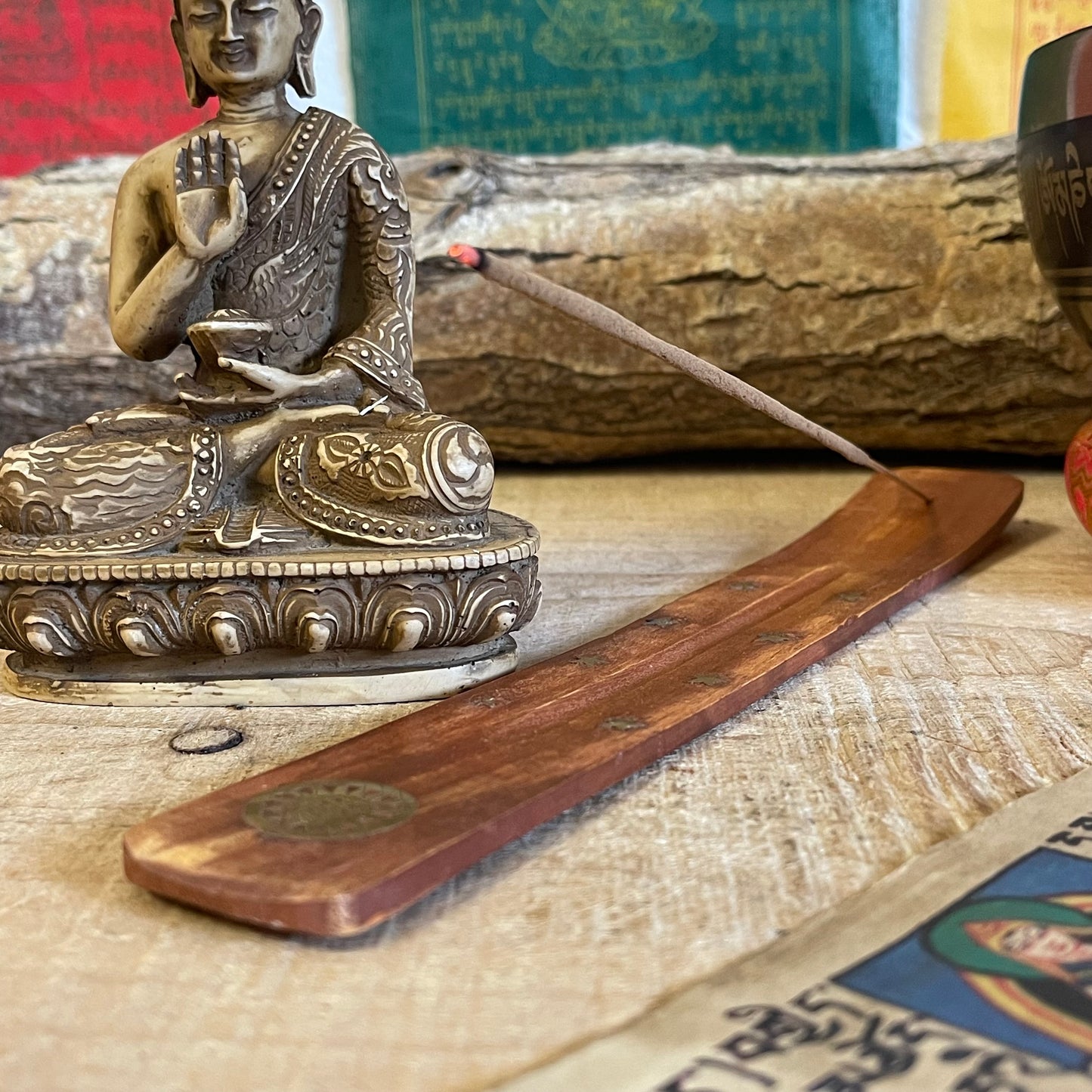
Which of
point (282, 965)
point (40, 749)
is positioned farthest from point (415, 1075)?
point (40, 749)

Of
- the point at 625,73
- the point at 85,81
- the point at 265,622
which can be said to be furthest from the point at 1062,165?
the point at 85,81

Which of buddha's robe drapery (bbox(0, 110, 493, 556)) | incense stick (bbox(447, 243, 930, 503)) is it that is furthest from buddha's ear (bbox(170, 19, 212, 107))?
incense stick (bbox(447, 243, 930, 503))

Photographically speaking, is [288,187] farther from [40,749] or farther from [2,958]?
[2,958]

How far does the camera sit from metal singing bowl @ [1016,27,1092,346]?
151cm

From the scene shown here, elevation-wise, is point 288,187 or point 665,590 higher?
point 288,187

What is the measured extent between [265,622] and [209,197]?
446mm

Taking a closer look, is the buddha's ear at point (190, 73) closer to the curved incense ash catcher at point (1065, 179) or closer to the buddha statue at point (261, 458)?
the buddha statue at point (261, 458)

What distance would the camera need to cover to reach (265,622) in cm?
122

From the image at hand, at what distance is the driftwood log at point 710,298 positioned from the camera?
2285 millimetres

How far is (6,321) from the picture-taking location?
2338 mm

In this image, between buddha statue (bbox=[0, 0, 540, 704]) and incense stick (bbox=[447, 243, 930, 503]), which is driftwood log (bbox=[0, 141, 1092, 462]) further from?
buddha statue (bbox=[0, 0, 540, 704])

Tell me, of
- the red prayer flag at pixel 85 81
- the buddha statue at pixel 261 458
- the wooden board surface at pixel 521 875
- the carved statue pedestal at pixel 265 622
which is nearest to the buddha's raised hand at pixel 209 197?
the buddha statue at pixel 261 458

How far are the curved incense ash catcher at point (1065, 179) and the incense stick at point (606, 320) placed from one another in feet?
1.19

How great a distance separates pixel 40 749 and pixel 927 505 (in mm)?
1270
